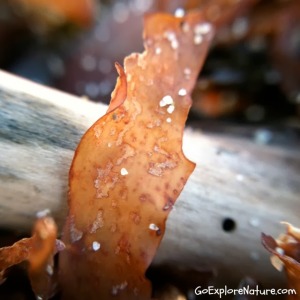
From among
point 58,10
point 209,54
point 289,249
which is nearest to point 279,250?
point 289,249

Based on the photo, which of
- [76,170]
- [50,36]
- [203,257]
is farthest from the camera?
[50,36]

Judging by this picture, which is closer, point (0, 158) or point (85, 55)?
point (0, 158)

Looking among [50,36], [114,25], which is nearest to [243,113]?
[114,25]

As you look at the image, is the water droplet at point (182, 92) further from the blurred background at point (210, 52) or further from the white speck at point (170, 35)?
the blurred background at point (210, 52)

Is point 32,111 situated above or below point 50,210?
above

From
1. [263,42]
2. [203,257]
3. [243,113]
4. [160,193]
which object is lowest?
[203,257]

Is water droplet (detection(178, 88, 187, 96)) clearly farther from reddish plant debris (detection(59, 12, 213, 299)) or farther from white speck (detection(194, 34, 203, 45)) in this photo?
white speck (detection(194, 34, 203, 45))

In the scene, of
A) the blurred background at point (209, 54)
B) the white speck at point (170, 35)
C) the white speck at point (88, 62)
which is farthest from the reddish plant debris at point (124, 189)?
the white speck at point (88, 62)

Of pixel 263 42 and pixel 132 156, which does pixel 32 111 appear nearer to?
pixel 132 156
